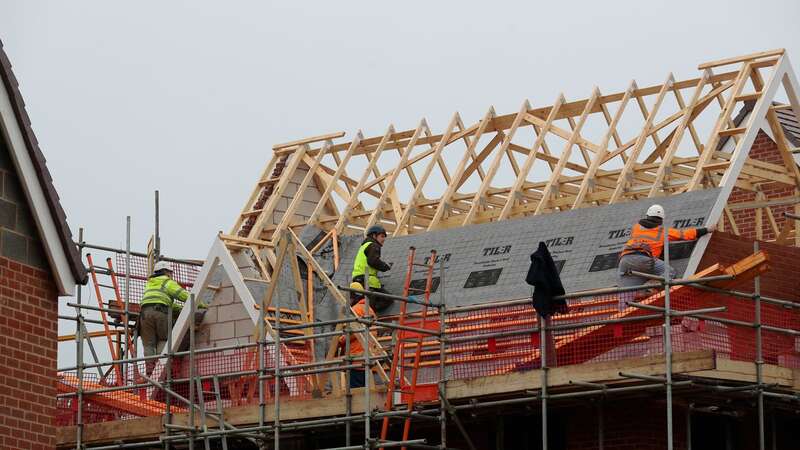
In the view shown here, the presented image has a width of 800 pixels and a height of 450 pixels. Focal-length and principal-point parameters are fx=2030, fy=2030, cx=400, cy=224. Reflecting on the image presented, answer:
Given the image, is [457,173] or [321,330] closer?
[321,330]

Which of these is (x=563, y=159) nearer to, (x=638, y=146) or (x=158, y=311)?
(x=638, y=146)

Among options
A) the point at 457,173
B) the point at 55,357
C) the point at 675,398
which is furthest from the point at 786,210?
the point at 55,357

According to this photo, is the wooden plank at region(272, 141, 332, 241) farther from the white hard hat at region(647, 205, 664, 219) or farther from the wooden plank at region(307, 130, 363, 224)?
the white hard hat at region(647, 205, 664, 219)

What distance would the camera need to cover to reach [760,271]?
2573 cm

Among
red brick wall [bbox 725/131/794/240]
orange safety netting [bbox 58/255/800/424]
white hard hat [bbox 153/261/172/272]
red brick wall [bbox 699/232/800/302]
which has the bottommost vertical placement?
orange safety netting [bbox 58/255/800/424]

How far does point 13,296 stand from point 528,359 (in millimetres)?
7759

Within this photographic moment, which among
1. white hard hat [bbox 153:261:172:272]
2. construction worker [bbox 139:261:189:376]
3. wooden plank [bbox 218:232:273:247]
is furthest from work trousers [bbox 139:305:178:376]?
wooden plank [bbox 218:232:273:247]

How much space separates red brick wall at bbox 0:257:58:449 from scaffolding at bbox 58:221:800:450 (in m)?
5.37

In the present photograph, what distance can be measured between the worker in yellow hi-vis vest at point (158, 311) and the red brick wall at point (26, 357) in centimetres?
1077

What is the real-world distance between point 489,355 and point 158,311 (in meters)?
7.87

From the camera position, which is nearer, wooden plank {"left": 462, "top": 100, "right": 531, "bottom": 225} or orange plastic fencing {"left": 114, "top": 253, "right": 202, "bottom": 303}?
wooden plank {"left": 462, "top": 100, "right": 531, "bottom": 225}

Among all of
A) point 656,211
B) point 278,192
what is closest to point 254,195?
point 278,192

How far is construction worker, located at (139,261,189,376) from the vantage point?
33.3 metres

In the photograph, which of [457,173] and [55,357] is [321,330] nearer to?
[457,173]
